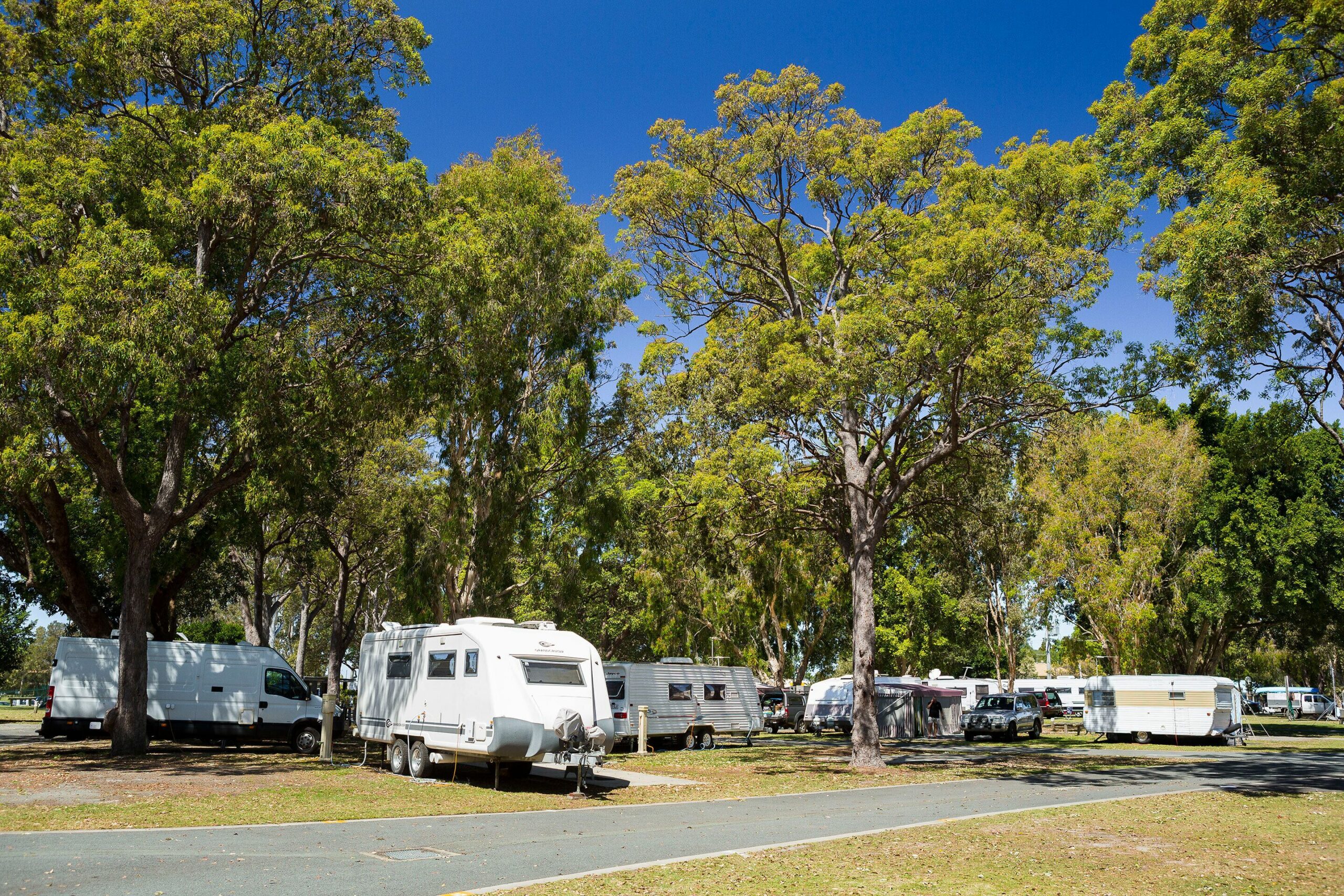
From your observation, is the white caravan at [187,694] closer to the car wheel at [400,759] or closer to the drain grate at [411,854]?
the car wheel at [400,759]

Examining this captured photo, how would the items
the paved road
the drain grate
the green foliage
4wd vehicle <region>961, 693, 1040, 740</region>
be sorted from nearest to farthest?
the paved road → the drain grate → 4wd vehicle <region>961, 693, 1040, 740</region> → the green foliage

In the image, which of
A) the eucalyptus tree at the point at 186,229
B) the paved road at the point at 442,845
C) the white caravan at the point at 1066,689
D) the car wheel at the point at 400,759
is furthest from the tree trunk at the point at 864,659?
the white caravan at the point at 1066,689

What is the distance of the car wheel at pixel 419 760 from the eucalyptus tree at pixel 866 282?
10.1m

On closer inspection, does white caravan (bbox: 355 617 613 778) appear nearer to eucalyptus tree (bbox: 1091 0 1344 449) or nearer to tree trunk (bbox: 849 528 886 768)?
tree trunk (bbox: 849 528 886 768)

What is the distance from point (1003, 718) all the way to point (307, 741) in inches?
977

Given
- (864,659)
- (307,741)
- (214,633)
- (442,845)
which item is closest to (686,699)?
(864,659)

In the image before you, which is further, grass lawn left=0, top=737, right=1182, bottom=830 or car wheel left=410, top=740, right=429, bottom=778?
car wheel left=410, top=740, right=429, bottom=778

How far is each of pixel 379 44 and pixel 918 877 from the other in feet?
69.5

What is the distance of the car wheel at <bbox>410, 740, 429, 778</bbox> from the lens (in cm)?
Result: 1730

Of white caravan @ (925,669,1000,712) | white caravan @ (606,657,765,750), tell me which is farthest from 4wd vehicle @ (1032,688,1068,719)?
white caravan @ (606,657,765,750)

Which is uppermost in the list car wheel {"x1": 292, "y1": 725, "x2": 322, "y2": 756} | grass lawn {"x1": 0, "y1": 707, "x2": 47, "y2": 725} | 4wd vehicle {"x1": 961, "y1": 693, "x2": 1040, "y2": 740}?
car wheel {"x1": 292, "y1": 725, "x2": 322, "y2": 756}

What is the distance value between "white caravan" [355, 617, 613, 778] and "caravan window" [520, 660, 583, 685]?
1cm

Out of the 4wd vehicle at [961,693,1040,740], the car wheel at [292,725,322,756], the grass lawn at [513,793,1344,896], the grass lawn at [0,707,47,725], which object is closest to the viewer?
the grass lawn at [513,793,1344,896]

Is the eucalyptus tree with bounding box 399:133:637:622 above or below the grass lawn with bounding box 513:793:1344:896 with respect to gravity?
above
